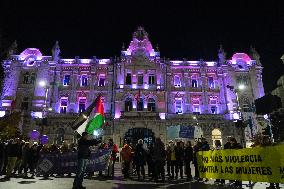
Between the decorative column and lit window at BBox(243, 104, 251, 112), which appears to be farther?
lit window at BBox(243, 104, 251, 112)

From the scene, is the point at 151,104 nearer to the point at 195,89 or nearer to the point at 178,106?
the point at 178,106

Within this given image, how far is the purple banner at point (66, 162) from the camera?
14914 millimetres

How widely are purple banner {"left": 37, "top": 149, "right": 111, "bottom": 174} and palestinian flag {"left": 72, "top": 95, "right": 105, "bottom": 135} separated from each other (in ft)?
5.99

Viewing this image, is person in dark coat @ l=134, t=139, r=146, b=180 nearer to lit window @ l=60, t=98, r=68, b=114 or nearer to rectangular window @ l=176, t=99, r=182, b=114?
rectangular window @ l=176, t=99, r=182, b=114

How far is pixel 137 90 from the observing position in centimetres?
3728

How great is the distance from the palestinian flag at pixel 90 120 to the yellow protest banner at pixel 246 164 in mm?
5836

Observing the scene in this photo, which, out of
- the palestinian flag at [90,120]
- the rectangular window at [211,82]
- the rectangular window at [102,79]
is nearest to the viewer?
the palestinian flag at [90,120]

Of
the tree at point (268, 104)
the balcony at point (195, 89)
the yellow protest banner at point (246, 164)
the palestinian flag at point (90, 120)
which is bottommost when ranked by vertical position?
the yellow protest banner at point (246, 164)

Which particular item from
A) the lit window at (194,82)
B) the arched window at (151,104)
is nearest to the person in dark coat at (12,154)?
the arched window at (151,104)

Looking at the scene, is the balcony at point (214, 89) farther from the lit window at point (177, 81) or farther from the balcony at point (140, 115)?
the balcony at point (140, 115)

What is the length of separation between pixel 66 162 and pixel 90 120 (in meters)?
3.45

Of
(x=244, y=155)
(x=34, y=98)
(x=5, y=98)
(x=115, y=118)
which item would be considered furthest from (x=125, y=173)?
(x=5, y=98)

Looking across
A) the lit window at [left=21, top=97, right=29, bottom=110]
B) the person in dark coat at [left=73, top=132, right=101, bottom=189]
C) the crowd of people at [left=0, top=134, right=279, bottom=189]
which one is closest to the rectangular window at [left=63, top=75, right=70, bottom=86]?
the lit window at [left=21, top=97, right=29, bottom=110]

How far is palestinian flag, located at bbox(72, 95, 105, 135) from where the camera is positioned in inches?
502
